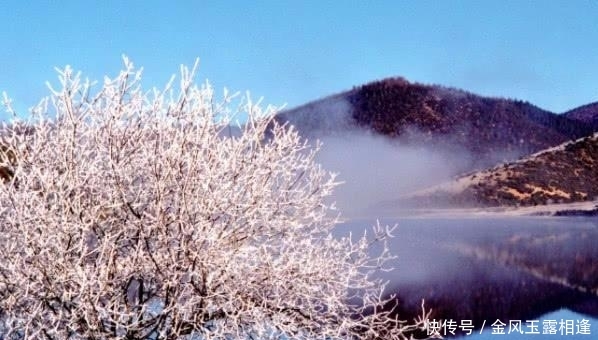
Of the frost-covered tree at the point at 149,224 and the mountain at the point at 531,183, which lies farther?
the mountain at the point at 531,183

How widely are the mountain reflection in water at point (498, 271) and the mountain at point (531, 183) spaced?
852 inches

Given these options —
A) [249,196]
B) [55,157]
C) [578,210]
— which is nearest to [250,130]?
[249,196]

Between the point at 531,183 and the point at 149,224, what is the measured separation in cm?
12063

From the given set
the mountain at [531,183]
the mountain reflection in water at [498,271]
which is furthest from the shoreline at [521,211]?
the mountain reflection in water at [498,271]

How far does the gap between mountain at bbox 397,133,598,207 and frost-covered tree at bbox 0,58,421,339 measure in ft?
370

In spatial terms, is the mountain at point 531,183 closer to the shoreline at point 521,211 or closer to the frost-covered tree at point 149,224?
the shoreline at point 521,211

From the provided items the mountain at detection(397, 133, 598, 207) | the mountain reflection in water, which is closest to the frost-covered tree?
the mountain reflection in water

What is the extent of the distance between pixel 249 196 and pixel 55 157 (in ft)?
9.57

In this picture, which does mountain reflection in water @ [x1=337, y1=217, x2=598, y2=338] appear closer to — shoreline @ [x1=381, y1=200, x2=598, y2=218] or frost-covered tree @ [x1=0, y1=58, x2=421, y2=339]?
shoreline @ [x1=381, y1=200, x2=598, y2=218]

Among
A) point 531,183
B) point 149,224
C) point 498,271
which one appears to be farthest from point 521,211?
point 149,224

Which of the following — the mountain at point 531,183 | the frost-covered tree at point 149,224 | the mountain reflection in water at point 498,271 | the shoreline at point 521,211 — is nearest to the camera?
the frost-covered tree at point 149,224

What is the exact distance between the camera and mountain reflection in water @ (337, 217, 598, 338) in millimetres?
45131

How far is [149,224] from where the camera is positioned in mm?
10484

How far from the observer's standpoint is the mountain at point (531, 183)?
→ 12025 centimetres
